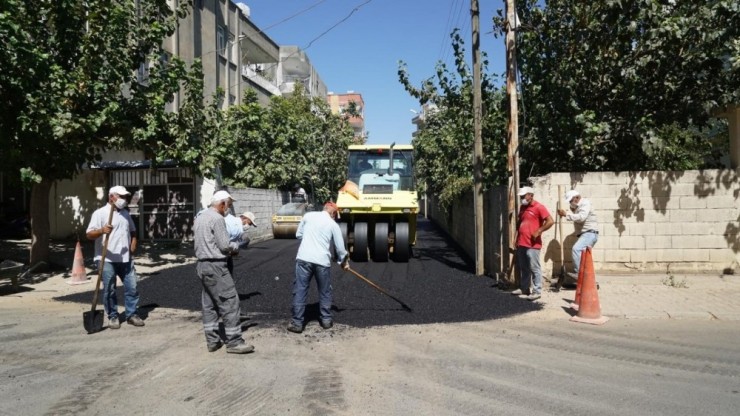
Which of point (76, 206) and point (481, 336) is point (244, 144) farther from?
point (481, 336)

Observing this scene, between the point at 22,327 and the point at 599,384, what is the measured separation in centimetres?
685

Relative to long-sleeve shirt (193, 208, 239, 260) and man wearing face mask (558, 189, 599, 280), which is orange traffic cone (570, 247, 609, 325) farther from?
long-sleeve shirt (193, 208, 239, 260)

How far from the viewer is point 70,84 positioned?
10.8m

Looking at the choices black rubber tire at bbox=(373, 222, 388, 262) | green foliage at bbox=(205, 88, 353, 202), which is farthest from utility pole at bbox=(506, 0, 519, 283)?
green foliage at bbox=(205, 88, 353, 202)

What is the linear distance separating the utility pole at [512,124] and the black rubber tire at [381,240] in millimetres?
3969

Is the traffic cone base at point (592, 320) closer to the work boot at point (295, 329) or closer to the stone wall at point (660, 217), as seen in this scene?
the stone wall at point (660, 217)

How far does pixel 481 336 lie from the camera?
22.0ft

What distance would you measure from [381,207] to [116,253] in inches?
266

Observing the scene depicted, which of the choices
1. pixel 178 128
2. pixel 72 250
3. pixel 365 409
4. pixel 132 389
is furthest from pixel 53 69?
pixel 365 409

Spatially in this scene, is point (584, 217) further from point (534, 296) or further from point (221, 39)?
point (221, 39)

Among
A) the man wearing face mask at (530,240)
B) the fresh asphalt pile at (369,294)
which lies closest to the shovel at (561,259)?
the man wearing face mask at (530,240)

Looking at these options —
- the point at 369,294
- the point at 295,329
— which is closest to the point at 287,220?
the point at 369,294

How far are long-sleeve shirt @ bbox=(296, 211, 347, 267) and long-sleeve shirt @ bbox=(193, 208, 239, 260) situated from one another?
3.70 ft

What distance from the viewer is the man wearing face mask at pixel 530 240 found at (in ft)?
28.3
